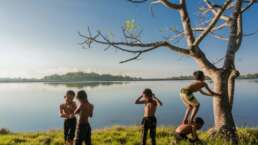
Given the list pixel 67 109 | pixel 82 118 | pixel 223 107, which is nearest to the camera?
pixel 82 118

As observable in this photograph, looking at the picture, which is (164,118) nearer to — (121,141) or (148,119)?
(121,141)

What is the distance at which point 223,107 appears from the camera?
39.2 feet

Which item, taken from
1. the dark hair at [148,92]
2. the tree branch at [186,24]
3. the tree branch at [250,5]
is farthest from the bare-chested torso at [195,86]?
the tree branch at [250,5]

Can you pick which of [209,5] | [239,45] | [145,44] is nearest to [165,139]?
[145,44]

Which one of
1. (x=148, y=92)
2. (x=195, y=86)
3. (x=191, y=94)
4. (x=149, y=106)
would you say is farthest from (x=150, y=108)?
(x=195, y=86)

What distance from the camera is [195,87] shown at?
9.43 meters

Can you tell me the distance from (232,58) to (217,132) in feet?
9.32

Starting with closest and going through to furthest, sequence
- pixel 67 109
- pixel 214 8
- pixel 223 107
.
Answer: pixel 67 109 → pixel 223 107 → pixel 214 8

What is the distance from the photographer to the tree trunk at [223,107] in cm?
1185

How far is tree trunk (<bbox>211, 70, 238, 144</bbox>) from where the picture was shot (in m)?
11.9

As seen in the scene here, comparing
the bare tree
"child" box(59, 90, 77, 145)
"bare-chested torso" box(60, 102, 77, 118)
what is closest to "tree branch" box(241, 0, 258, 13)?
the bare tree

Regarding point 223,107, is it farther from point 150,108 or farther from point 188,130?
point 150,108

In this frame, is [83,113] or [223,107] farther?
[223,107]

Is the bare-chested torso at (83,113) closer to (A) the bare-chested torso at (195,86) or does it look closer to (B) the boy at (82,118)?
(B) the boy at (82,118)
